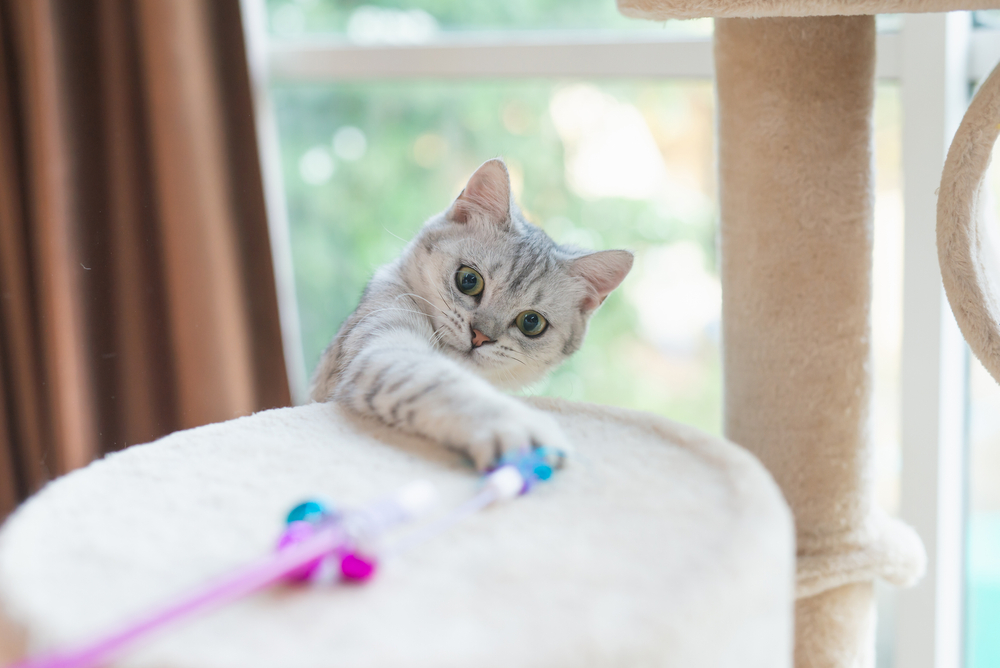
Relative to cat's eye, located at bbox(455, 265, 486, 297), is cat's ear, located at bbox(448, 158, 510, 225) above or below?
above

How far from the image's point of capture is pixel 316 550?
0.59 metres

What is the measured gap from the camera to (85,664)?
0.51 metres

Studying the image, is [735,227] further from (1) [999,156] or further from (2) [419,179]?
(2) [419,179]

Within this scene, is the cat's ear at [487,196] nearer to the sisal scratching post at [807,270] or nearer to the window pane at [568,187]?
the sisal scratching post at [807,270]

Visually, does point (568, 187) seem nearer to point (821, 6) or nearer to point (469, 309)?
point (469, 309)

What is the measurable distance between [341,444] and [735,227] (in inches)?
27.8

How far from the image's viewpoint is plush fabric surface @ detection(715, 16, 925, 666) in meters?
1.15

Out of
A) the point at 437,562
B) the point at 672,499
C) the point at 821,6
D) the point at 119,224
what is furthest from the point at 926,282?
the point at 119,224

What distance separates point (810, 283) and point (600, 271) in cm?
36

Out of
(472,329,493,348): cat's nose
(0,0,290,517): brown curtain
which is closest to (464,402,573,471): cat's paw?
(472,329,493,348): cat's nose

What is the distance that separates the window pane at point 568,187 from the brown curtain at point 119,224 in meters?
0.40

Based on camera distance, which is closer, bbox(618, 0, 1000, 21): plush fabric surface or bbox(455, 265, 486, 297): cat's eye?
bbox(618, 0, 1000, 21): plush fabric surface

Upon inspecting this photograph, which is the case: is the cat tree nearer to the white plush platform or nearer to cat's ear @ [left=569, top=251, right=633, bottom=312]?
cat's ear @ [left=569, top=251, right=633, bottom=312]

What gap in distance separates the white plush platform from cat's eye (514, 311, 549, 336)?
423 mm
